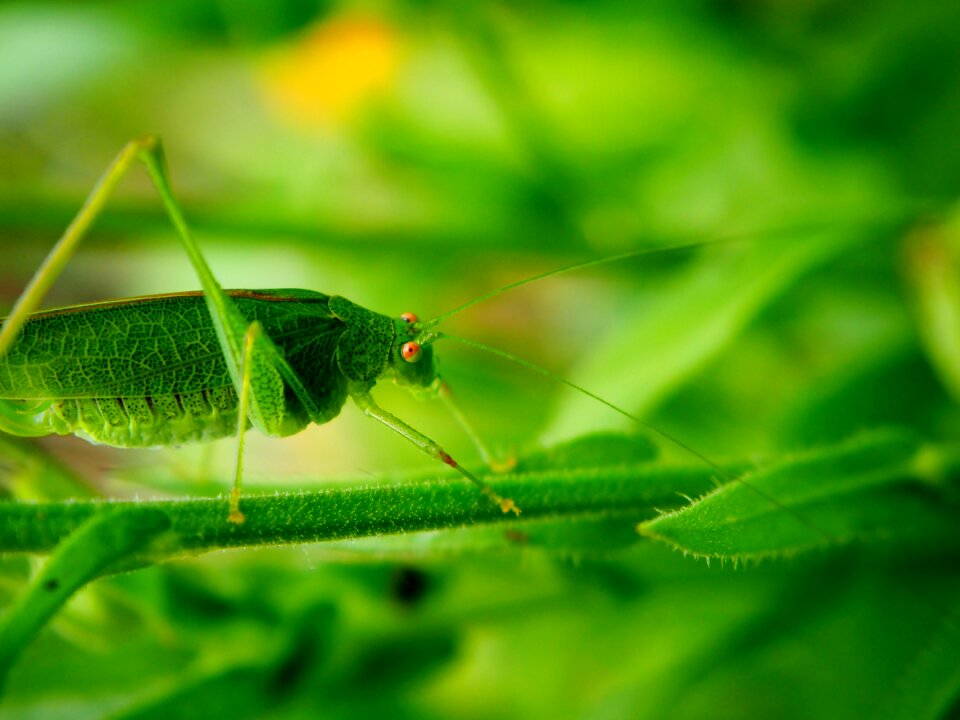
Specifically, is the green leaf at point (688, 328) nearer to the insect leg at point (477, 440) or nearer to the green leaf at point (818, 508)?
the insect leg at point (477, 440)

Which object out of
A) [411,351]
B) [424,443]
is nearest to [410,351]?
[411,351]

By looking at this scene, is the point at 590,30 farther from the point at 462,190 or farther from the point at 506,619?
the point at 506,619

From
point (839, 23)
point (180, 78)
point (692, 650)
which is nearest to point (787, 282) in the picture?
point (692, 650)

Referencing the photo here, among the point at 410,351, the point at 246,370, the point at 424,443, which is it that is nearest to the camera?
the point at 246,370

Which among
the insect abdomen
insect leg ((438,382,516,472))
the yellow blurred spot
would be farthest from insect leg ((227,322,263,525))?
the yellow blurred spot

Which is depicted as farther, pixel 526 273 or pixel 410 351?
pixel 526 273

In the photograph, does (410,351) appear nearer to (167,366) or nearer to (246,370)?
(246,370)

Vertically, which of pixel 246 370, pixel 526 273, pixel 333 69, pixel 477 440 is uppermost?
pixel 333 69
